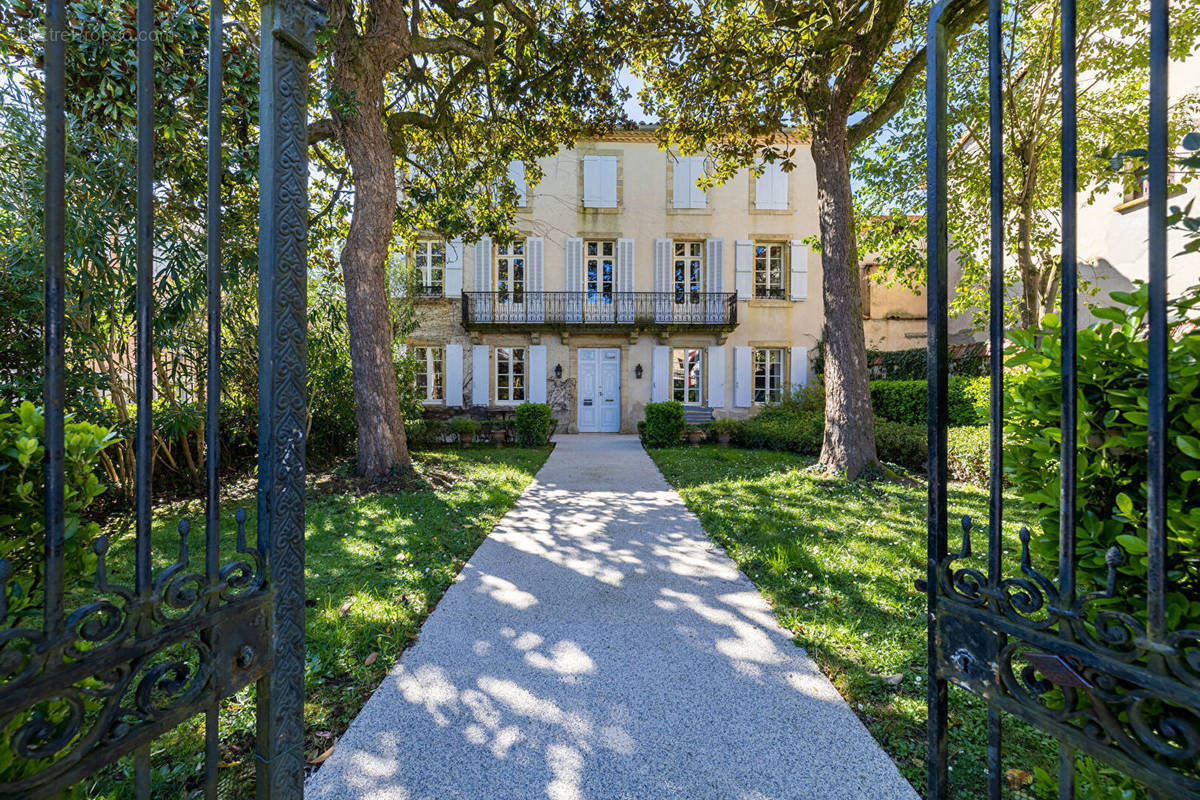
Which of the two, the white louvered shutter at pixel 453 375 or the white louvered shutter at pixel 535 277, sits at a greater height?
the white louvered shutter at pixel 535 277

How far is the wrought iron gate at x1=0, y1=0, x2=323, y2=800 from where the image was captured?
0.77m

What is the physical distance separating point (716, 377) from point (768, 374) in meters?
1.64

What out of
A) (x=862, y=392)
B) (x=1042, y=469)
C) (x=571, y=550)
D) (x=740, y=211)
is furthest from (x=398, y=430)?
(x=740, y=211)

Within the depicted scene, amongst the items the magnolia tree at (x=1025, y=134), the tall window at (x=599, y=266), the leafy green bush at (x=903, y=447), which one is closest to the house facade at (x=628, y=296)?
the tall window at (x=599, y=266)

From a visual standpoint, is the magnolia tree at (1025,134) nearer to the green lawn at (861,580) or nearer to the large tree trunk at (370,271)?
the green lawn at (861,580)

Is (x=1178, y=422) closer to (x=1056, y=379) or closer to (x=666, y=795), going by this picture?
(x=1056, y=379)

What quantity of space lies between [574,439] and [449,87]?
7711mm

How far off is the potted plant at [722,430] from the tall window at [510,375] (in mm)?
5400

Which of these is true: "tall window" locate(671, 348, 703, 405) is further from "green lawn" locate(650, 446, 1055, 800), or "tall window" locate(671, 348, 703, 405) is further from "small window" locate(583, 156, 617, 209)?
"green lawn" locate(650, 446, 1055, 800)

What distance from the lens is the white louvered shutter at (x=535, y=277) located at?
45.1 feet

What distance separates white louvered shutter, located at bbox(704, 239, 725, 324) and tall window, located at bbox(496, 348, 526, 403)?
17.6ft

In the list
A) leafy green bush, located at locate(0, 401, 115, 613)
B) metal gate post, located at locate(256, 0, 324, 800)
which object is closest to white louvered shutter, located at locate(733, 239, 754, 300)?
metal gate post, located at locate(256, 0, 324, 800)

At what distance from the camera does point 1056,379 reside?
3.69ft

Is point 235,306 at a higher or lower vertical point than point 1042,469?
higher
